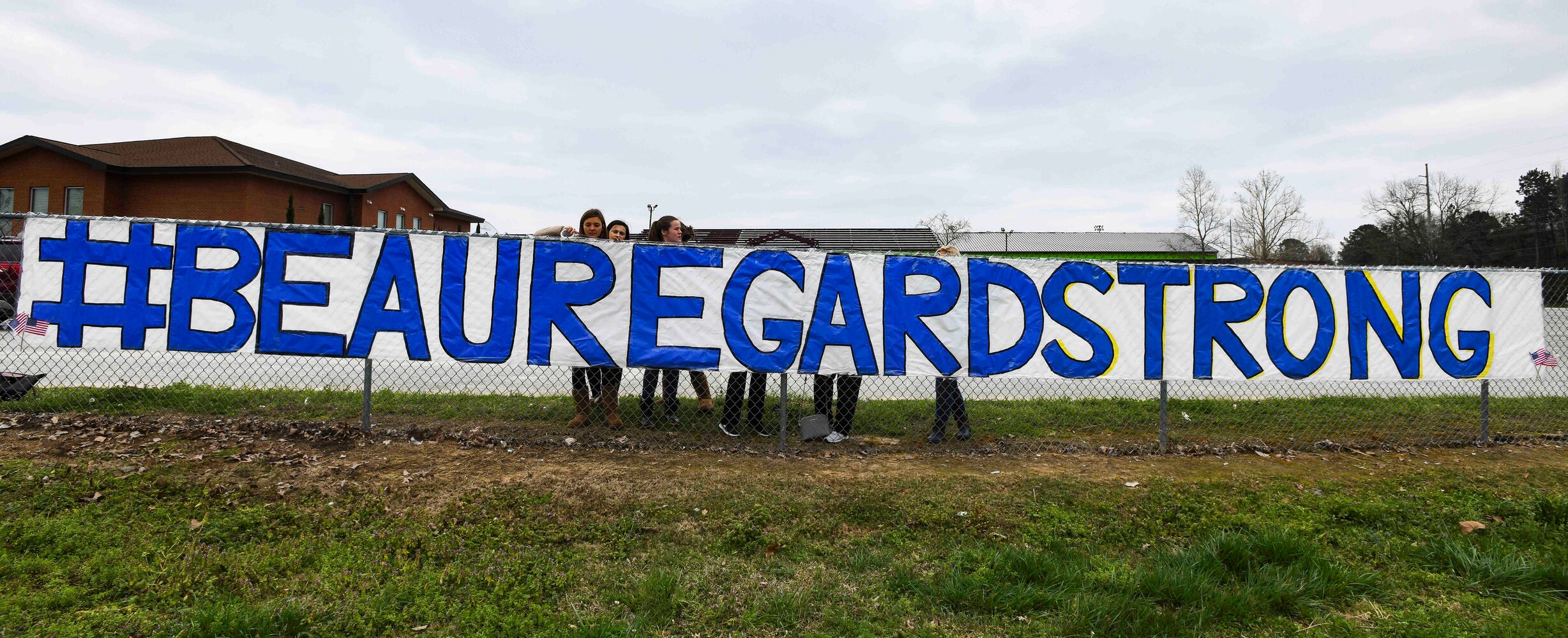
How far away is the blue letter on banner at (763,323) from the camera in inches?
213

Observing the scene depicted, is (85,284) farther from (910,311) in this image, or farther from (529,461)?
(910,311)

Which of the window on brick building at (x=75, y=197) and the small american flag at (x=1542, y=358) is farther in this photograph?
Answer: the window on brick building at (x=75, y=197)

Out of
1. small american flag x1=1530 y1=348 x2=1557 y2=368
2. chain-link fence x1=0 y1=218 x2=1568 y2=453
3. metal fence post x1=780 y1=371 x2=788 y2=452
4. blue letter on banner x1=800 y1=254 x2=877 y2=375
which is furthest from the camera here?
small american flag x1=1530 y1=348 x2=1557 y2=368

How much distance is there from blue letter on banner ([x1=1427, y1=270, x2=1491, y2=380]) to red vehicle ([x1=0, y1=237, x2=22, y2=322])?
10816 mm

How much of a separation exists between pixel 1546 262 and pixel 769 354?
54.3 meters

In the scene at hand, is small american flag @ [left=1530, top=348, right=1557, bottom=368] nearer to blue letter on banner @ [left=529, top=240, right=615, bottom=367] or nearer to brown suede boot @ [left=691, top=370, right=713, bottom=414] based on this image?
brown suede boot @ [left=691, top=370, right=713, bottom=414]

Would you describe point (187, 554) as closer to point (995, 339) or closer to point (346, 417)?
point (346, 417)

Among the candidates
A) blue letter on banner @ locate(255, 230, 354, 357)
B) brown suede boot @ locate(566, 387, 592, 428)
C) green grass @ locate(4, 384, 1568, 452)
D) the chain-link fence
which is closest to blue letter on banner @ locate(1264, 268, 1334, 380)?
the chain-link fence

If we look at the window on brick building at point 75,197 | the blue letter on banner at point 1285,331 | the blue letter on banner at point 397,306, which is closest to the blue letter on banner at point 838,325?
the blue letter on banner at point 397,306

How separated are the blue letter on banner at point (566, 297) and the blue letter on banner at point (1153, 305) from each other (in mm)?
3945

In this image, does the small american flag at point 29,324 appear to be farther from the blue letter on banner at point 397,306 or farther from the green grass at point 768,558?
the blue letter on banner at point 397,306

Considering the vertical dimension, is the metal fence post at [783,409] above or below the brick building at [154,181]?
below

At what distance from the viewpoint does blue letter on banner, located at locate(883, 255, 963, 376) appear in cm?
553

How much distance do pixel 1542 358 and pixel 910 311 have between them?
5610 mm
